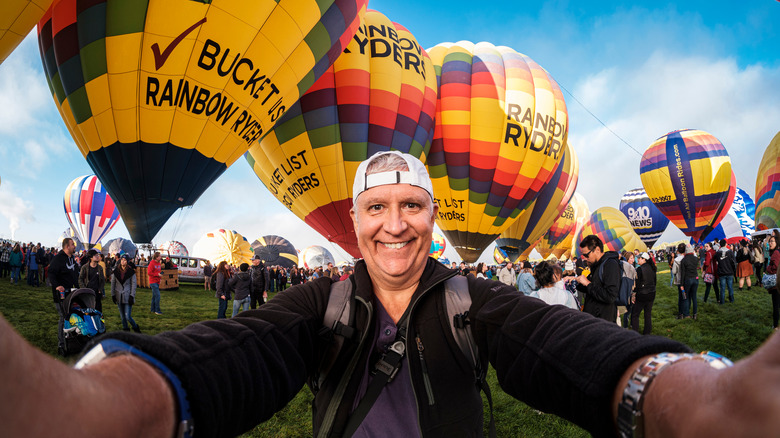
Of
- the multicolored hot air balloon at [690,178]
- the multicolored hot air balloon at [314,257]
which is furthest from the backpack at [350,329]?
the multicolored hot air balloon at [314,257]

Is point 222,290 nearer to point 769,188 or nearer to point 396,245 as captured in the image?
point 396,245

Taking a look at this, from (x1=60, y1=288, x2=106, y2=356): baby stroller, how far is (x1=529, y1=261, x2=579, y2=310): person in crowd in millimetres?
6022

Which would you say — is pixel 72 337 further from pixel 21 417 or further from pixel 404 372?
pixel 21 417

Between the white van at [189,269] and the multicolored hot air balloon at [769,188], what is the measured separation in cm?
3028

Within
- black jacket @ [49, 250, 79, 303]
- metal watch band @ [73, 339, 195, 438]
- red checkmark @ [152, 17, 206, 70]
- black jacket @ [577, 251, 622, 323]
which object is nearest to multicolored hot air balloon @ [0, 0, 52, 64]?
red checkmark @ [152, 17, 206, 70]

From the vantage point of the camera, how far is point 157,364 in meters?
0.77

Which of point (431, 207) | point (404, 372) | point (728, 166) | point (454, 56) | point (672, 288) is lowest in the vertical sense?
point (672, 288)

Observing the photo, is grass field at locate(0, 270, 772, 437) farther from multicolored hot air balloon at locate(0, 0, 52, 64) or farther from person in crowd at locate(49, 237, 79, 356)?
multicolored hot air balloon at locate(0, 0, 52, 64)

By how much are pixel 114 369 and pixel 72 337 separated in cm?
582

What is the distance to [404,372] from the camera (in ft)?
4.70

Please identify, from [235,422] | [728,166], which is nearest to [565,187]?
[728,166]

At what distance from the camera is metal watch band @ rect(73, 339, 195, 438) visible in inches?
28.4

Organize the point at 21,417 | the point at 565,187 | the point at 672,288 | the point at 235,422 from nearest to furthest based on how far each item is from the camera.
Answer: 1. the point at 21,417
2. the point at 235,422
3. the point at 672,288
4. the point at 565,187

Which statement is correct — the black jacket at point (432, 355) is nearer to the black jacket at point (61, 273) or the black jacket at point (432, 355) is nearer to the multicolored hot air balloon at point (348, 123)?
the black jacket at point (61, 273)
